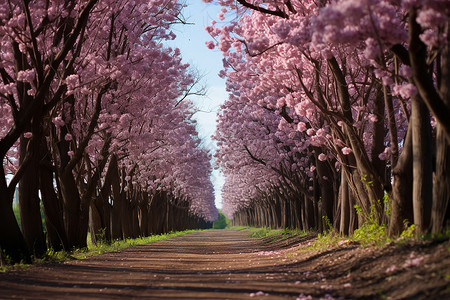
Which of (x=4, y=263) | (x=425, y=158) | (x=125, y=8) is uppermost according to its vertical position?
(x=125, y=8)

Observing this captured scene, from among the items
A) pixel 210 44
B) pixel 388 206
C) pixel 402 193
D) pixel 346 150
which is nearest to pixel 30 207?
pixel 210 44

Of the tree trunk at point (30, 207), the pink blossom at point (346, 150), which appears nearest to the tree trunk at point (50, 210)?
the tree trunk at point (30, 207)

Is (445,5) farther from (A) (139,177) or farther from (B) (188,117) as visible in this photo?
(A) (139,177)

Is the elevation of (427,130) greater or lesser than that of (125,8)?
lesser

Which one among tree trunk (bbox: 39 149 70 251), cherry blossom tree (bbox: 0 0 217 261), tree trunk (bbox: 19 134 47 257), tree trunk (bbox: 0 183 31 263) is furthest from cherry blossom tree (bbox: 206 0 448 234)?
tree trunk (bbox: 39 149 70 251)

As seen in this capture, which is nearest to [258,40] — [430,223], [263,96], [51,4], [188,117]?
[430,223]

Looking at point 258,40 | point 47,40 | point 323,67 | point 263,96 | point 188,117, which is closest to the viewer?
point 258,40

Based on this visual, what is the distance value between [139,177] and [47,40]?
22.5m

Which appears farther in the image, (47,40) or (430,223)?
(47,40)

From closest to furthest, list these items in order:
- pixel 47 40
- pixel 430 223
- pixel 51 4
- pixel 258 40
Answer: pixel 430 223, pixel 258 40, pixel 51 4, pixel 47 40

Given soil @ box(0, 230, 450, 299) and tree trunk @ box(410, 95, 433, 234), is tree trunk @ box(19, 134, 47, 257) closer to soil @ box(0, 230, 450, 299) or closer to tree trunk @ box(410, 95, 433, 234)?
soil @ box(0, 230, 450, 299)

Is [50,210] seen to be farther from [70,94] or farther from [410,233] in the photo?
[410,233]

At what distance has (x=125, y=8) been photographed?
19.8 metres

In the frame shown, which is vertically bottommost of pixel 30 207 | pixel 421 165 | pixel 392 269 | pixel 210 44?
pixel 392 269
